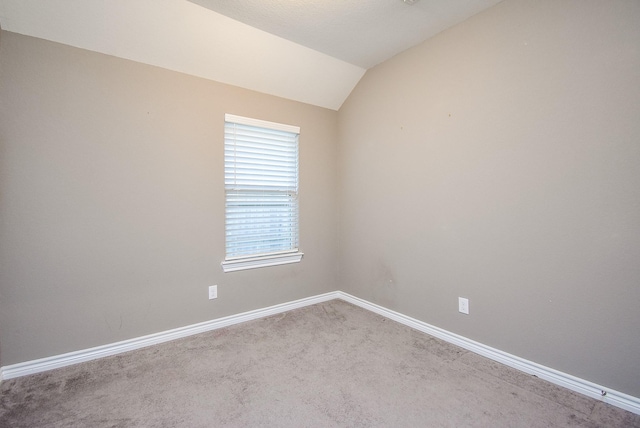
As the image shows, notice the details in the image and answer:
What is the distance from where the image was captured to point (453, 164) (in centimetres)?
232

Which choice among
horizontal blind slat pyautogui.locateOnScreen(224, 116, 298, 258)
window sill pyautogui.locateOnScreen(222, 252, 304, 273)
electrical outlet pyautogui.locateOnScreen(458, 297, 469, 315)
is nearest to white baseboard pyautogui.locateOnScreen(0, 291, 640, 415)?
electrical outlet pyautogui.locateOnScreen(458, 297, 469, 315)

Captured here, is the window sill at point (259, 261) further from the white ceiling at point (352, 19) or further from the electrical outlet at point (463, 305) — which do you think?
the white ceiling at point (352, 19)

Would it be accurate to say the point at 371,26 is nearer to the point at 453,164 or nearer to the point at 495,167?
the point at 453,164

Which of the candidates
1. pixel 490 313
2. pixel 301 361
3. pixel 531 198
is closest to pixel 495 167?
pixel 531 198

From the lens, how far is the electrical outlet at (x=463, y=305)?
2.25m

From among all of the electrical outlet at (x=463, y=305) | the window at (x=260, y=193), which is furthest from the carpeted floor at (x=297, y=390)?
→ the window at (x=260, y=193)

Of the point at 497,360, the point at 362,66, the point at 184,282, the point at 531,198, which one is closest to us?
the point at 531,198

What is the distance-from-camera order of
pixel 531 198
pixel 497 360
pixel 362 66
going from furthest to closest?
pixel 362 66 < pixel 497 360 < pixel 531 198

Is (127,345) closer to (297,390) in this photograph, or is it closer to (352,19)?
(297,390)

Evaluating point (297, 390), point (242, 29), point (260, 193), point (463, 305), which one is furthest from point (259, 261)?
point (242, 29)

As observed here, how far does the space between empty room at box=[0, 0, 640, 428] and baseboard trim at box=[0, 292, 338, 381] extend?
0.05ft

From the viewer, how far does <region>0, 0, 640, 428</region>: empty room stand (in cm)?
160

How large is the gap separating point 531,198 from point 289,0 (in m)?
2.16

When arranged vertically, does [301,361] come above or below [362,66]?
below
